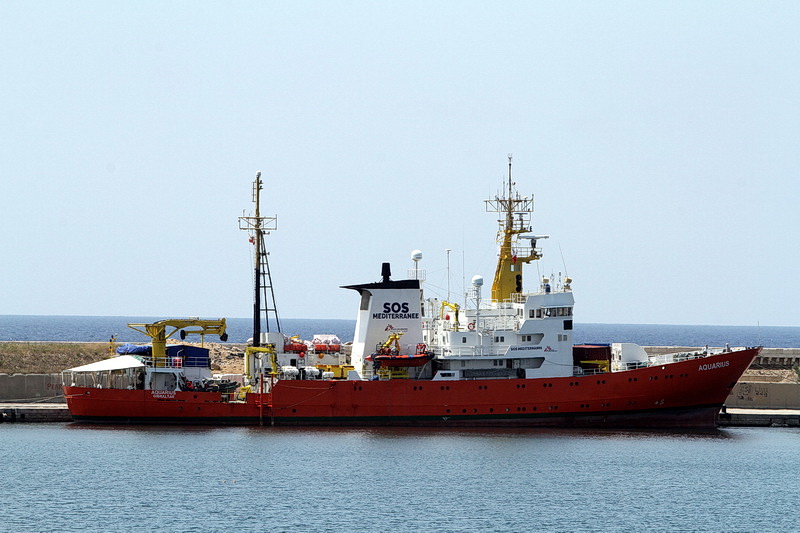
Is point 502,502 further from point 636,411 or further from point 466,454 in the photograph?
point 636,411

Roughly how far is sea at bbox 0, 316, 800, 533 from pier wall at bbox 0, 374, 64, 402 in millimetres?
5211

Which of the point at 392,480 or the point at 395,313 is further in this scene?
the point at 395,313

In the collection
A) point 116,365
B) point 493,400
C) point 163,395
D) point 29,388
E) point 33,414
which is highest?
point 116,365

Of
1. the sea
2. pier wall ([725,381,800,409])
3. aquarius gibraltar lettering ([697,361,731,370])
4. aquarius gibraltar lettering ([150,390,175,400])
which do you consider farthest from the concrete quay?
pier wall ([725,381,800,409])

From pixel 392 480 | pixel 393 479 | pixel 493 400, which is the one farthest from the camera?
pixel 493 400

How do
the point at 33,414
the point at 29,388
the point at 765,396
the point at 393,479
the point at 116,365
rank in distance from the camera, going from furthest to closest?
the point at 29,388
the point at 765,396
the point at 33,414
the point at 116,365
the point at 393,479

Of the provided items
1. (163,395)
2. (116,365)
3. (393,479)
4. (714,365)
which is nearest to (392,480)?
(393,479)

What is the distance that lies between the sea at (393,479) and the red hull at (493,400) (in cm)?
71

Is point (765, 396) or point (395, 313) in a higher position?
point (395, 313)

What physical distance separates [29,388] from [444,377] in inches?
760

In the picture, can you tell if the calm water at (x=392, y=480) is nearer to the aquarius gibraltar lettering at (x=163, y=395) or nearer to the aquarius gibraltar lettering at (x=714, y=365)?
the aquarius gibraltar lettering at (x=163, y=395)

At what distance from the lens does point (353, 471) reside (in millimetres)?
35688

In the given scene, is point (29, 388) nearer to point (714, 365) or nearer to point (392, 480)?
point (392, 480)

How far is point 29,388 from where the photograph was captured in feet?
163
